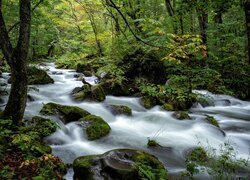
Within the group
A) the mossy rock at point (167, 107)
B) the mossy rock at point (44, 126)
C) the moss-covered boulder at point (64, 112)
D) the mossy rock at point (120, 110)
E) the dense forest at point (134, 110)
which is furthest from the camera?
the mossy rock at point (167, 107)

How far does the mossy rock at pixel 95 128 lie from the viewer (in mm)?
7511

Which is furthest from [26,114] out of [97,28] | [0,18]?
[97,28]

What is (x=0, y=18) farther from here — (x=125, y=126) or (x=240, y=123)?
(x=240, y=123)

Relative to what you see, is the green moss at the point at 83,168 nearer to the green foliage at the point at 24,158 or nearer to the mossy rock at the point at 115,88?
the green foliage at the point at 24,158

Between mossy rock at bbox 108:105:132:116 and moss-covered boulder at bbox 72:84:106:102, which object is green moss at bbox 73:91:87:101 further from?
mossy rock at bbox 108:105:132:116

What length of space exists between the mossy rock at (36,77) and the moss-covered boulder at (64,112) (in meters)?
4.85

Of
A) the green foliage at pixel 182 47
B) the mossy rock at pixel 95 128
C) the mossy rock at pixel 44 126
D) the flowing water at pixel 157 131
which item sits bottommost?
the flowing water at pixel 157 131

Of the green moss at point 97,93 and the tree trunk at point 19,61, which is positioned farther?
the green moss at point 97,93

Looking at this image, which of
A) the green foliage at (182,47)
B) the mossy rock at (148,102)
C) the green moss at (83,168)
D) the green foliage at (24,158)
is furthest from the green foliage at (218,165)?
the mossy rock at (148,102)

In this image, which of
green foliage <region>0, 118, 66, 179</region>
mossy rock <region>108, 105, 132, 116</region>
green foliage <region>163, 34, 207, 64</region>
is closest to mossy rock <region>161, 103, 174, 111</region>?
mossy rock <region>108, 105, 132, 116</region>

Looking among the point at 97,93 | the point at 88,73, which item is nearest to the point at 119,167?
the point at 97,93

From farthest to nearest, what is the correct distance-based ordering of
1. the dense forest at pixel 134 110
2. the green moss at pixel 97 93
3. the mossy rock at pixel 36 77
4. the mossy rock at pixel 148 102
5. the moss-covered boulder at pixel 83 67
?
1. the moss-covered boulder at pixel 83 67
2. the mossy rock at pixel 36 77
3. the green moss at pixel 97 93
4. the mossy rock at pixel 148 102
5. the dense forest at pixel 134 110

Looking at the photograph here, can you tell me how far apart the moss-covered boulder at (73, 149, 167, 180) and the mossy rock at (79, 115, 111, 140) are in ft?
7.49

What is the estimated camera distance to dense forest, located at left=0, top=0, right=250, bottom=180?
16.5 ft
